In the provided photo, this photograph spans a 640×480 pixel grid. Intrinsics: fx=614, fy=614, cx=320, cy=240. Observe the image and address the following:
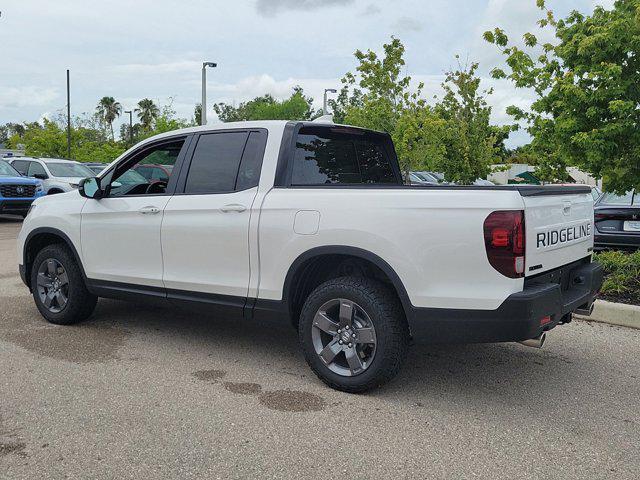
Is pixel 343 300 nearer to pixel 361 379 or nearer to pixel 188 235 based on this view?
pixel 361 379

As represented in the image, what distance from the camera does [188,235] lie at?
478 cm

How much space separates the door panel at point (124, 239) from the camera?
5.04 meters

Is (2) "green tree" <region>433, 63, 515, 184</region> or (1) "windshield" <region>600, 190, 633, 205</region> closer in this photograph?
(1) "windshield" <region>600, 190, 633, 205</region>

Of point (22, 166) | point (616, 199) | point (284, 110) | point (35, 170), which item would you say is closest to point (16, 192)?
point (35, 170)

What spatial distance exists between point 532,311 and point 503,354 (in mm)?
1670

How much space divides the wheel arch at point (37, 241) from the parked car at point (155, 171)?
98cm

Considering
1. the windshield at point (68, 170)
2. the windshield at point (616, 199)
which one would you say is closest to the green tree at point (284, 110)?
the windshield at point (68, 170)

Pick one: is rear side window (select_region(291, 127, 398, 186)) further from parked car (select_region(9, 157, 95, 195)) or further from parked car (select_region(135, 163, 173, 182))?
parked car (select_region(9, 157, 95, 195))

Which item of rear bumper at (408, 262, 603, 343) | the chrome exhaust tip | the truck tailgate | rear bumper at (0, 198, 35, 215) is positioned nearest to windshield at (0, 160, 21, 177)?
rear bumper at (0, 198, 35, 215)

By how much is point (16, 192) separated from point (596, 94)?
1447 centimetres

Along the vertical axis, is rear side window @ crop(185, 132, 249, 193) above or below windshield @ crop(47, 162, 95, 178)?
below

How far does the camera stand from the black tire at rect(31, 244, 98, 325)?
5660 mm

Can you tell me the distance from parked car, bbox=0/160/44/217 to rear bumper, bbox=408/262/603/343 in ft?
49.1

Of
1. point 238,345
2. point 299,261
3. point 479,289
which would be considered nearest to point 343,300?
point 299,261
